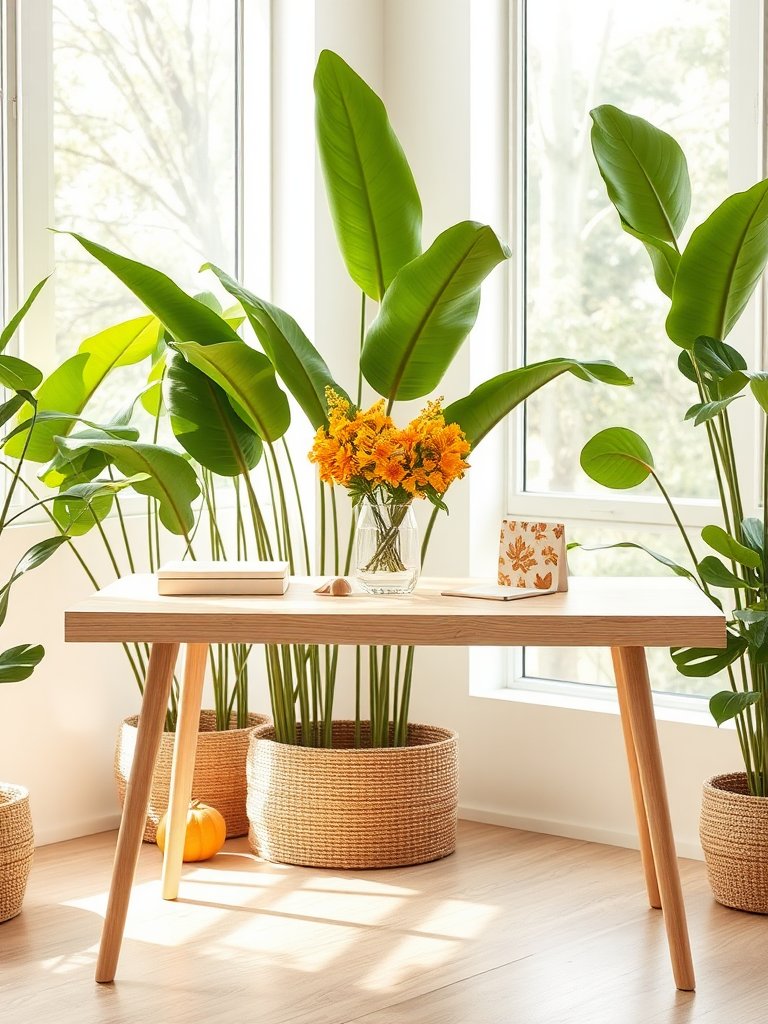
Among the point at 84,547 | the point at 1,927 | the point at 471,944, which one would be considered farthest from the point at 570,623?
the point at 84,547

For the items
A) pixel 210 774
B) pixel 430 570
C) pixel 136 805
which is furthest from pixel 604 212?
pixel 136 805

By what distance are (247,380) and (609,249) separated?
1.13 metres

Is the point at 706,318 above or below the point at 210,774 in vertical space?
above

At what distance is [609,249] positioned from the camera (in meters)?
3.62

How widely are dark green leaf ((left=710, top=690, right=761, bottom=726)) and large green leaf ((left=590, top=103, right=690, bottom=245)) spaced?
2.93ft

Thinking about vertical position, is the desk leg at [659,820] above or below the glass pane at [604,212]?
below

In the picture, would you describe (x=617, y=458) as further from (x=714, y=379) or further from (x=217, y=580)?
(x=217, y=580)

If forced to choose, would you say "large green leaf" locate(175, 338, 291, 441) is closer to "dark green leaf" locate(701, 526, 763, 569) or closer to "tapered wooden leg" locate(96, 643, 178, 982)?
"tapered wooden leg" locate(96, 643, 178, 982)

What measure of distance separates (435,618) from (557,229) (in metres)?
1.63

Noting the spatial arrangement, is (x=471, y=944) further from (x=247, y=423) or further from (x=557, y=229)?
(x=557, y=229)

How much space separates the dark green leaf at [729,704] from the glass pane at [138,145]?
5.60ft

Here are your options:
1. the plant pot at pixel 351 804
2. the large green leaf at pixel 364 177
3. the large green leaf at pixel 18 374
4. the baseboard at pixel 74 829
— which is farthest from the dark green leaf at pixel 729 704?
the baseboard at pixel 74 829

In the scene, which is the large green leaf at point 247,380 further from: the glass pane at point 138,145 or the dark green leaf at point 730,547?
the dark green leaf at point 730,547

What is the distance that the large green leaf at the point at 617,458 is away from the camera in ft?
9.46
